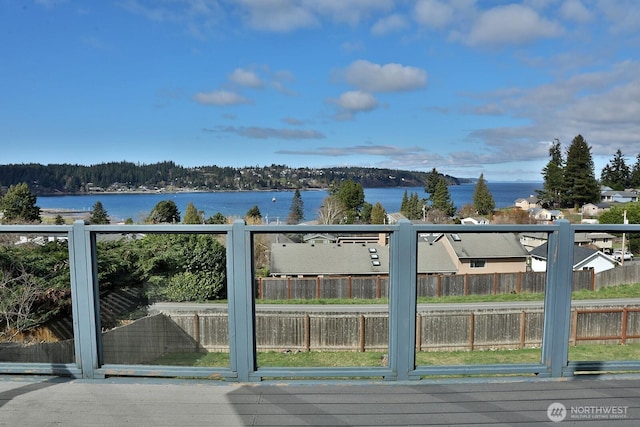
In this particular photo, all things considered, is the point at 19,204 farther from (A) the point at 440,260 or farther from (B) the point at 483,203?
(B) the point at 483,203

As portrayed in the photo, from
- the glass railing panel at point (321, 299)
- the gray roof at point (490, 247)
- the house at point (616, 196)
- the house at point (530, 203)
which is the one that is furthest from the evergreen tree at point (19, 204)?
the house at point (616, 196)

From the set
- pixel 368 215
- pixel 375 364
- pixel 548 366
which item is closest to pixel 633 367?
pixel 548 366

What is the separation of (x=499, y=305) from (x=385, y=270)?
9.84ft

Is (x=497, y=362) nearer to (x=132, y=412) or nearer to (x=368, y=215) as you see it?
(x=132, y=412)

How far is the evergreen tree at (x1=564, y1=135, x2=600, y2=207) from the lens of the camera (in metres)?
68.9

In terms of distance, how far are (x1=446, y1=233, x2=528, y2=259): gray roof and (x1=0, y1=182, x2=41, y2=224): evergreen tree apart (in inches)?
1624

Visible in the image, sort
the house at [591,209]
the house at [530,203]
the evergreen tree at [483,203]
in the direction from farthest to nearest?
the house at [530,203]
the evergreen tree at [483,203]
the house at [591,209]

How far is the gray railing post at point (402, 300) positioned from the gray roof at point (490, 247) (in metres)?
1.84

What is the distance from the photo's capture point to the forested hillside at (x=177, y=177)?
195ft

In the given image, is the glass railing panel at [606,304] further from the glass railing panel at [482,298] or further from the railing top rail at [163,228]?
the railing top rail at [163,228]

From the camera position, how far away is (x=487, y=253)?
5.69m

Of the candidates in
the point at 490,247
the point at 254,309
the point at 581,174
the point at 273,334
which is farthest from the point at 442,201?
the point at 254,309

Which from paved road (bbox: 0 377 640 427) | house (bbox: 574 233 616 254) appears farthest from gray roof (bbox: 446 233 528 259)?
paved road (bbox: 0 377 640 427)

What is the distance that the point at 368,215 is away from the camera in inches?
2504
